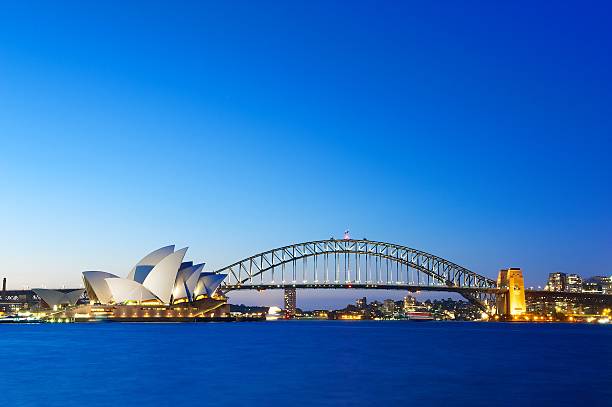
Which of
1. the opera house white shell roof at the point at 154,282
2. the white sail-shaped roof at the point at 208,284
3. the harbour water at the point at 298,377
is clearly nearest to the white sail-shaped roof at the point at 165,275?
the opera house white shell roof at the point at 154,282

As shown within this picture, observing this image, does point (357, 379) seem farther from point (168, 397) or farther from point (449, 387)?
point (168, 397)

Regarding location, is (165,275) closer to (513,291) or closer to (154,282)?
(154,282)

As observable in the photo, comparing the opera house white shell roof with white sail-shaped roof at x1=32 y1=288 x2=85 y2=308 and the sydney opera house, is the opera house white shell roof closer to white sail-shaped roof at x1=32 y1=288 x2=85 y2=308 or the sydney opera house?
the sydney opera house

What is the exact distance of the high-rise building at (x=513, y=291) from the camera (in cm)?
13788

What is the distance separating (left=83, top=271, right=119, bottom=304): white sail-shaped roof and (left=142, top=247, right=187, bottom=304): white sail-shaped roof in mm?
10511

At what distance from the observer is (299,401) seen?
26.6 meters

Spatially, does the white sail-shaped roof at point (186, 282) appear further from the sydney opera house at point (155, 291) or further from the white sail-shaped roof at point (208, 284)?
the white sail-shaped roof at point (208, 284)

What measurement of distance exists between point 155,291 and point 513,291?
2705 inches

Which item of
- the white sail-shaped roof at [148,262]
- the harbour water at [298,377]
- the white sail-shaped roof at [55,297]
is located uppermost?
the white sail-shaped roof at [148,262]

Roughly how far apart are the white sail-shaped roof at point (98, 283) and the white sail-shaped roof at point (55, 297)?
89.1 feet

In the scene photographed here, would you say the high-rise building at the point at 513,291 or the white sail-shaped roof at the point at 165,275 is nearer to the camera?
the white sail-shaped roof at the point at 165,275

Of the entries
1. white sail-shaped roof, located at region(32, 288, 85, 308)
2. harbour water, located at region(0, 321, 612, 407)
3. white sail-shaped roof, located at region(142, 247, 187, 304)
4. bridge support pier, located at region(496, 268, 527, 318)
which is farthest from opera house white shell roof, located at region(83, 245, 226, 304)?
bridge support pier, located at region(496, 268, 527, 318)

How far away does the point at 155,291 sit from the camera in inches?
4572

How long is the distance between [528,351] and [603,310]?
135m
